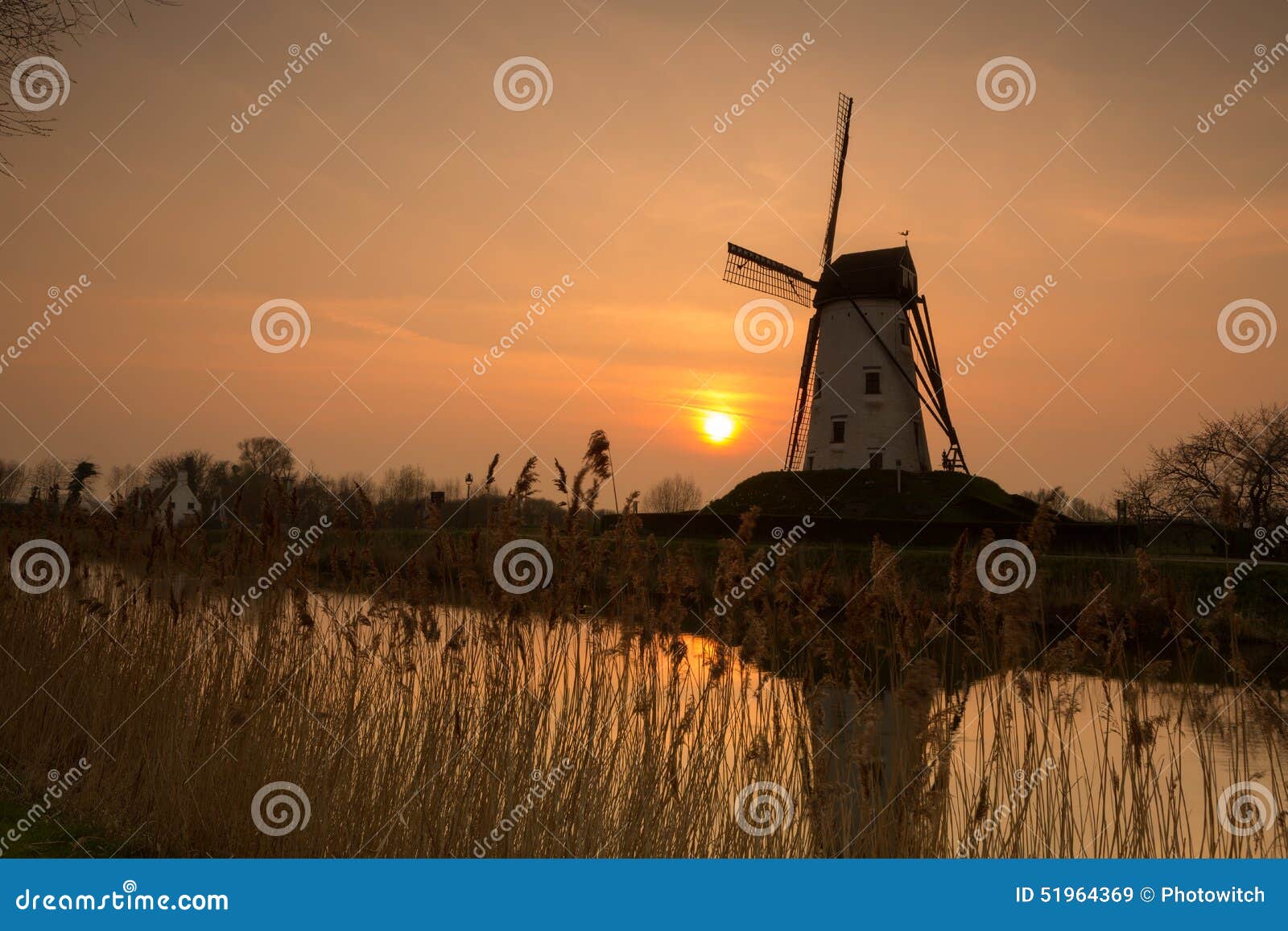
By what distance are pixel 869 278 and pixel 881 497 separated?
7770mm

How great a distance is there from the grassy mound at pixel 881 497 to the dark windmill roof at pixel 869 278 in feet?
19.8

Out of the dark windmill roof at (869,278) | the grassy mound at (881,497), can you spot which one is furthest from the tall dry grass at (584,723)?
the dark windmill roof at (869,278)

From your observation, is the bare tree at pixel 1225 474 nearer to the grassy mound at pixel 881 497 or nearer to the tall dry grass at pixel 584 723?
the grassy mound at pixel 881 497

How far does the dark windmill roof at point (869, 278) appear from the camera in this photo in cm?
3231

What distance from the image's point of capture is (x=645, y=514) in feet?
100

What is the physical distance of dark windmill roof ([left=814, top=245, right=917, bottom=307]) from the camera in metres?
32.3

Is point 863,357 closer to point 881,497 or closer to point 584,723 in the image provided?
point 881,497

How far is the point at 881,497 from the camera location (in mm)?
29875

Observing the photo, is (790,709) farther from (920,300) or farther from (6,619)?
(920,300)

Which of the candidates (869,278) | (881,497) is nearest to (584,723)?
(881,497)

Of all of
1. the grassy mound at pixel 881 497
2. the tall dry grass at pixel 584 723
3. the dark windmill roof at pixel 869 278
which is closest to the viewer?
the tall dry grass at pixel 584 723

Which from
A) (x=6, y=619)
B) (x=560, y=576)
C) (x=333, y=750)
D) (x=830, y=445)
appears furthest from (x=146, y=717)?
(x=830, y=445)

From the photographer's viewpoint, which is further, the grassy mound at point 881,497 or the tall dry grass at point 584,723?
the grassy mound at point 881,497

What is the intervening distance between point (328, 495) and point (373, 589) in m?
0.66
